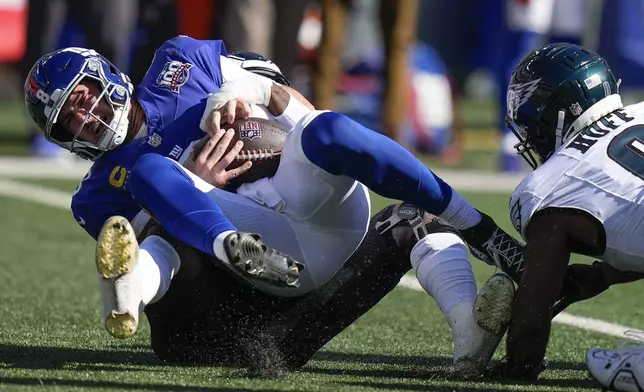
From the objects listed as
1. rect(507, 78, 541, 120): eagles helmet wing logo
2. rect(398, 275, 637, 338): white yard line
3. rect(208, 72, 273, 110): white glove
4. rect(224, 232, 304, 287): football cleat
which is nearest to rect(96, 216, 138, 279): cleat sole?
rect(224, 232, 304, 287): football cleat

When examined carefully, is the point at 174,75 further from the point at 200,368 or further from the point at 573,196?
the point at 573,196

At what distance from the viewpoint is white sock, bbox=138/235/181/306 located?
3381mm

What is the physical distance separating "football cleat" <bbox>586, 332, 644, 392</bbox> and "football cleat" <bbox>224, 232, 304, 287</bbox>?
75 centimetres

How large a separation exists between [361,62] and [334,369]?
10.3 m

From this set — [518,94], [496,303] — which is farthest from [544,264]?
[518,94]

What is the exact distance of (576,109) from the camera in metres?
3.59

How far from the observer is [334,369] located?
370 cm

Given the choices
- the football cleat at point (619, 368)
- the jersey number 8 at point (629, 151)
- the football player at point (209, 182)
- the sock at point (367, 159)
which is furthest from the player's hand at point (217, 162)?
the football cleat at point (619, 368)

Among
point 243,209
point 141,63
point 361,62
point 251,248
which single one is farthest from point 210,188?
point 361,62

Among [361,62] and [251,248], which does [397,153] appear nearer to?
[251,248]

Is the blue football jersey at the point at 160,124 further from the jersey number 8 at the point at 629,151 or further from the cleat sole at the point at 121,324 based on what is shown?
the jersey number 8 at the point at 629,151

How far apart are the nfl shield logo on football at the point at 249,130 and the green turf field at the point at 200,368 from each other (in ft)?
2.16

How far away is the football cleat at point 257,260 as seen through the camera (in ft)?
10.7

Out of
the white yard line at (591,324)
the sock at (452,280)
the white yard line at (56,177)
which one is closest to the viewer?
the sock at (452,280)
